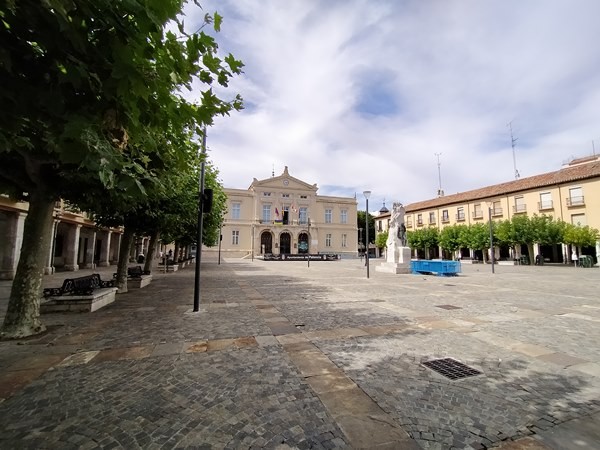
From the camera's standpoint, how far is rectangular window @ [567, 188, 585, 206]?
3170cm

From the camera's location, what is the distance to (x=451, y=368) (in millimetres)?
4277

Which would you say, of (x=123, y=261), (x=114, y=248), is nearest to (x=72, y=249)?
(x=114, y=248)

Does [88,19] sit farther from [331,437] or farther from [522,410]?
[522,410]

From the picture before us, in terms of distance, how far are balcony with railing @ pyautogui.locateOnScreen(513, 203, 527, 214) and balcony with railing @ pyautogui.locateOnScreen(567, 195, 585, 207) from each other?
466 cm

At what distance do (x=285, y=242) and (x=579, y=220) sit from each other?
40.3m

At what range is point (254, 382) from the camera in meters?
3.82

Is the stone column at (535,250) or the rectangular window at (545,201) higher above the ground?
the rectangular window at (545,201)

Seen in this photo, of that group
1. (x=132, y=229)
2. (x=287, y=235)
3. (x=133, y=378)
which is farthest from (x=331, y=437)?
(x=287, y=235)

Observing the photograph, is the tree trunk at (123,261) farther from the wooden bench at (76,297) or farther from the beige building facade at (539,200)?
the beige building facade at (539,200)

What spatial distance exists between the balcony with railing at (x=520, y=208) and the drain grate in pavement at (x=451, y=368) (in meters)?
40.8

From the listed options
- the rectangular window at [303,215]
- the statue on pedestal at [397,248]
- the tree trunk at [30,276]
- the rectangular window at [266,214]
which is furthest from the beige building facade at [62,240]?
the rectangular window at [303,215]

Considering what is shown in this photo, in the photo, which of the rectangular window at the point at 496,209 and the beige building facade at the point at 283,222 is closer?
the rectangular window at the point at 496,209

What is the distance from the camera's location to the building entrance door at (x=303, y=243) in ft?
188

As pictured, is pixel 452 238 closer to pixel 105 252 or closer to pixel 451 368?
pixel 105 252
